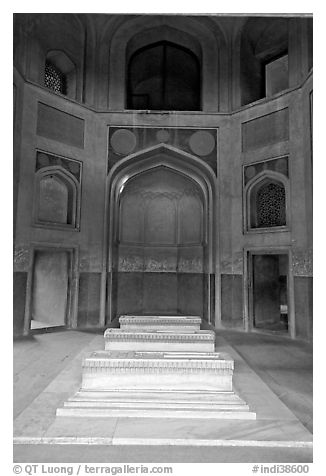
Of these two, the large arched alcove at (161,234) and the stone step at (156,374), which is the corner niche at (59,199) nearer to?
the large arched alcove at (161,234)

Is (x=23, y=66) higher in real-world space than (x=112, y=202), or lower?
higher

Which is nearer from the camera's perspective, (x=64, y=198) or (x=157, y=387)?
(x=157, y=387)

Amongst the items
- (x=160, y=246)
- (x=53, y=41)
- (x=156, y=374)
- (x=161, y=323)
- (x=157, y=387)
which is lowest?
(x=157, y=387)

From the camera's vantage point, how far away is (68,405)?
3.56m

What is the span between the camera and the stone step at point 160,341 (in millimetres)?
5285

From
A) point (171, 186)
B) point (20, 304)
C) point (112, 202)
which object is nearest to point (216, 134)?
point (171, 186)

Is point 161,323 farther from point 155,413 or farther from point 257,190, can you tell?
point 257,190

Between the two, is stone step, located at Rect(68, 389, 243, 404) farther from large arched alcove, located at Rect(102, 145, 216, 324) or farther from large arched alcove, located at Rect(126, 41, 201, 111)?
large arched alcove, located at Rect(126, 41, 201, 111)

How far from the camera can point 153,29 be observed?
9.17m

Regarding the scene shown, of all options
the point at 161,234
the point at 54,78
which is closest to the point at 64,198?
the point at 54,78

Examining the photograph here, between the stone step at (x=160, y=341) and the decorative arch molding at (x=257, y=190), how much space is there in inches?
133

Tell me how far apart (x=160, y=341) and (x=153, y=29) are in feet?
26.4
